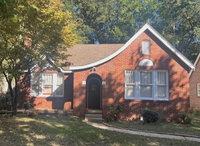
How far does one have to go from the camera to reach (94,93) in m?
15.7

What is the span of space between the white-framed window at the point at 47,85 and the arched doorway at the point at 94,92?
2.09 metres

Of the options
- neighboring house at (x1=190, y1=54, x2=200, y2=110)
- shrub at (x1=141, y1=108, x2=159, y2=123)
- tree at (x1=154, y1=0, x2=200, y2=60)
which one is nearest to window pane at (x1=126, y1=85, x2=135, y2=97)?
shrub at (x1=141, y1=108, x2=159, y2=123)

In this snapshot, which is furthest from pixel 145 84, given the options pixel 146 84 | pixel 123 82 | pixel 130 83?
pixel 123 82

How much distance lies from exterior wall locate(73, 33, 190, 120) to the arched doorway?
2.09m

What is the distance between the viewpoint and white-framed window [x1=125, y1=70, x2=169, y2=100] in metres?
13.4

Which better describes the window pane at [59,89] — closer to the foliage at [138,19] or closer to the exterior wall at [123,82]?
the exterior wall at [123,82]

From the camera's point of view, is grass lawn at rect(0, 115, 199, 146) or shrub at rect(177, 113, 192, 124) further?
shrub at rect(177, 113, 192, 124)

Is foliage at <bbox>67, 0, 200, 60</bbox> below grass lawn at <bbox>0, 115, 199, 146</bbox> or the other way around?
the other way around

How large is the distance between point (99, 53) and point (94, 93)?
3408 millimetres

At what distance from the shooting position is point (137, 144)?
7.34m

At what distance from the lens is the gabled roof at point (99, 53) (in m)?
13.3

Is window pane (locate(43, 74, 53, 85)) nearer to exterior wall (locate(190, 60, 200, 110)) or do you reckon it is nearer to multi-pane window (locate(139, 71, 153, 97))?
multi-pane window (locate(139, 71, 153, 97))

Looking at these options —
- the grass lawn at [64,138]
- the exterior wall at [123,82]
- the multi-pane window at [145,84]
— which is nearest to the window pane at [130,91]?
the exterior wall at [123,82]

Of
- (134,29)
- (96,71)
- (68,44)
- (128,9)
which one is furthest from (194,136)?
(128,9)
